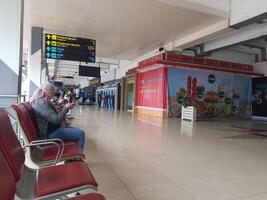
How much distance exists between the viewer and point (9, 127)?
1446mm

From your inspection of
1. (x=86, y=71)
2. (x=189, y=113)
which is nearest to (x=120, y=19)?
(x=189, y=113)

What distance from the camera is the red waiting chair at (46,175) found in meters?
1.30

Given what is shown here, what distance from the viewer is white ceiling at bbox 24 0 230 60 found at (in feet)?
21.0

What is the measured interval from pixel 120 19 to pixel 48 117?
5.72 metres

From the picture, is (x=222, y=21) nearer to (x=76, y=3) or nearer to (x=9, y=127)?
(x=76, y=3)

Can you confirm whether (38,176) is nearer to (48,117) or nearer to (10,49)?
(48,117)

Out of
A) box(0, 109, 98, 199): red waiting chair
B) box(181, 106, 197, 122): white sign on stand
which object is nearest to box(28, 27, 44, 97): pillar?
box(181, 106, 197, 122): white sign on stand

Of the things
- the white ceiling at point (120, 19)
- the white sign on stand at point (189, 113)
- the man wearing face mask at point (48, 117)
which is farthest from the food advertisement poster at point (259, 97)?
the man wearing face mask at point (48, 117)

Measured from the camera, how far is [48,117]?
2.51m

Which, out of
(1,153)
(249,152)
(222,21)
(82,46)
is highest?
(222,21)

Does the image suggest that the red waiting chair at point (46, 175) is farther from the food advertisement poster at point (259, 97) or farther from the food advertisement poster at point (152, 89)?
the food advertisement poster at point (259, 97)

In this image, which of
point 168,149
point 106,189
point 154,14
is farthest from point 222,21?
point 106,189

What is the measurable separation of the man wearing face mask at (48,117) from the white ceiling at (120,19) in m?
4.32

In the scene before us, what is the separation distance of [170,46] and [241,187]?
8.44 meters
